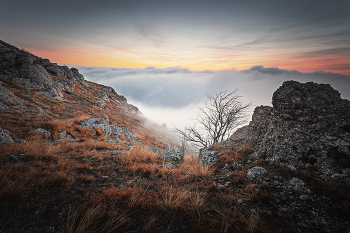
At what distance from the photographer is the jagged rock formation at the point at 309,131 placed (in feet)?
10.1

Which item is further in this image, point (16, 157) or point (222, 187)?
point (16, 157)

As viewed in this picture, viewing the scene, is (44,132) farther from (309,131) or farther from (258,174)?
(309,131)

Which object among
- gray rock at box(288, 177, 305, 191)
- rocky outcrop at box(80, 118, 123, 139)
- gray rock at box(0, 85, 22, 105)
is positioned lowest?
rocky outcrop at box(80, 118, 123, 139)

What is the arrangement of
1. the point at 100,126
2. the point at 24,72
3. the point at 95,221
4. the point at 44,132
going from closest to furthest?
1. the point at 95,221
2. the point at 44,132
3. the point at 100,126
4. the point at 24,72

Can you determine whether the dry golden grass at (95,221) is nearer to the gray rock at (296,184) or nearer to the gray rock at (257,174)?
the gray rock at (257,174)

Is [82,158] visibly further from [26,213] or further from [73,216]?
[73,216]

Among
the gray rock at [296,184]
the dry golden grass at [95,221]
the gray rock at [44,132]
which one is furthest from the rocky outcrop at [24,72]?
the gray rock at [296,184]

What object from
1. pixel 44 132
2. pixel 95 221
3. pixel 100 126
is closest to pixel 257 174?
pixel 95 221

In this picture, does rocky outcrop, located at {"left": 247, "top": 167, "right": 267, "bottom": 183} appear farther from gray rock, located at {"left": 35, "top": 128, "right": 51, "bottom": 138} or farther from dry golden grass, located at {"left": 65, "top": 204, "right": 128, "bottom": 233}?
gray rock, located at {"left": 35, "top": 128, "right": 51, "bottom": 138}

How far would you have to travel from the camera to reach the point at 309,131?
12.0 feet

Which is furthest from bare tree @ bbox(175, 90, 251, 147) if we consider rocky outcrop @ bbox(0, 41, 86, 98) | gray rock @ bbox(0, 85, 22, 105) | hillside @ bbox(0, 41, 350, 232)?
rocky outcrop @ bbox(0, 41, 86, 98)

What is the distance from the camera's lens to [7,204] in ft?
7.31

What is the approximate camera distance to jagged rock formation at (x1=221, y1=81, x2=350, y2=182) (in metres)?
3.07

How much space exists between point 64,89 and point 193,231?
3507cm
